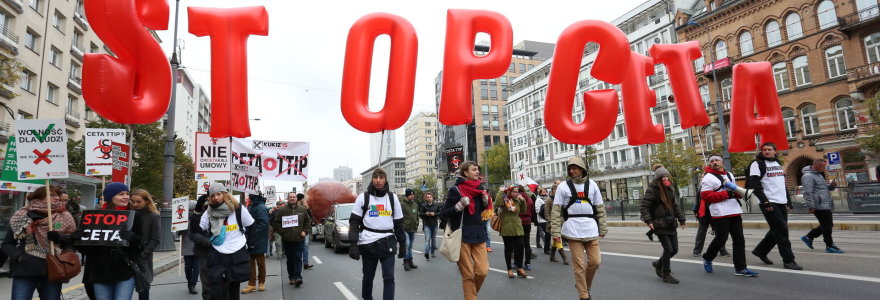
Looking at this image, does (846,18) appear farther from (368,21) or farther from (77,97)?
(77,97)

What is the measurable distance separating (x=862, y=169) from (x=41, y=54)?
5152 centimetres

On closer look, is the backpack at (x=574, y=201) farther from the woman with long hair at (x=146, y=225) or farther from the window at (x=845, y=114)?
the window at (x=845, y=114)

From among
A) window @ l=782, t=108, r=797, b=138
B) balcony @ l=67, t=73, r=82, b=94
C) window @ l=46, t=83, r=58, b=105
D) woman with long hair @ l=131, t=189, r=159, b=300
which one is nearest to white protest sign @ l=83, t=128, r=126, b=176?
woman with long hair @ l=131, t=189, r=159, b=300

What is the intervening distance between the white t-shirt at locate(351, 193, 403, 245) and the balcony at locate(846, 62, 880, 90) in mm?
35098

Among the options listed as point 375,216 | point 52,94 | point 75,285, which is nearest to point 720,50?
point 375,216

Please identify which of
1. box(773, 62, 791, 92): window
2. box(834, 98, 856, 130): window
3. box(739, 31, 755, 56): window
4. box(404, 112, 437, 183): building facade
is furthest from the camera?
box(404, 112, 437, 183): building facade

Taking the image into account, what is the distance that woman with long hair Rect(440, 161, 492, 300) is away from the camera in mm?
5352

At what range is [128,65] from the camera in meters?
7.27

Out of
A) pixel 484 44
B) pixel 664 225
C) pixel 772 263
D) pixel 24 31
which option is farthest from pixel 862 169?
pixel 484 44

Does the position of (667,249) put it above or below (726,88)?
below

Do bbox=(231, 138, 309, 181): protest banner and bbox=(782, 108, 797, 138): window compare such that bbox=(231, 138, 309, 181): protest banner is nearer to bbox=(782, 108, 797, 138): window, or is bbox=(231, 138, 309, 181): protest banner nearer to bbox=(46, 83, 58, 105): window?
bbox=(46, 83, 58, 105): window

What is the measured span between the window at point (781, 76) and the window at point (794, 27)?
1.95 meters

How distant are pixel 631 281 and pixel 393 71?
490 centimetres

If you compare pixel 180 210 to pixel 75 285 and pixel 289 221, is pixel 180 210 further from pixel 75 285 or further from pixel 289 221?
pixel 289 221
